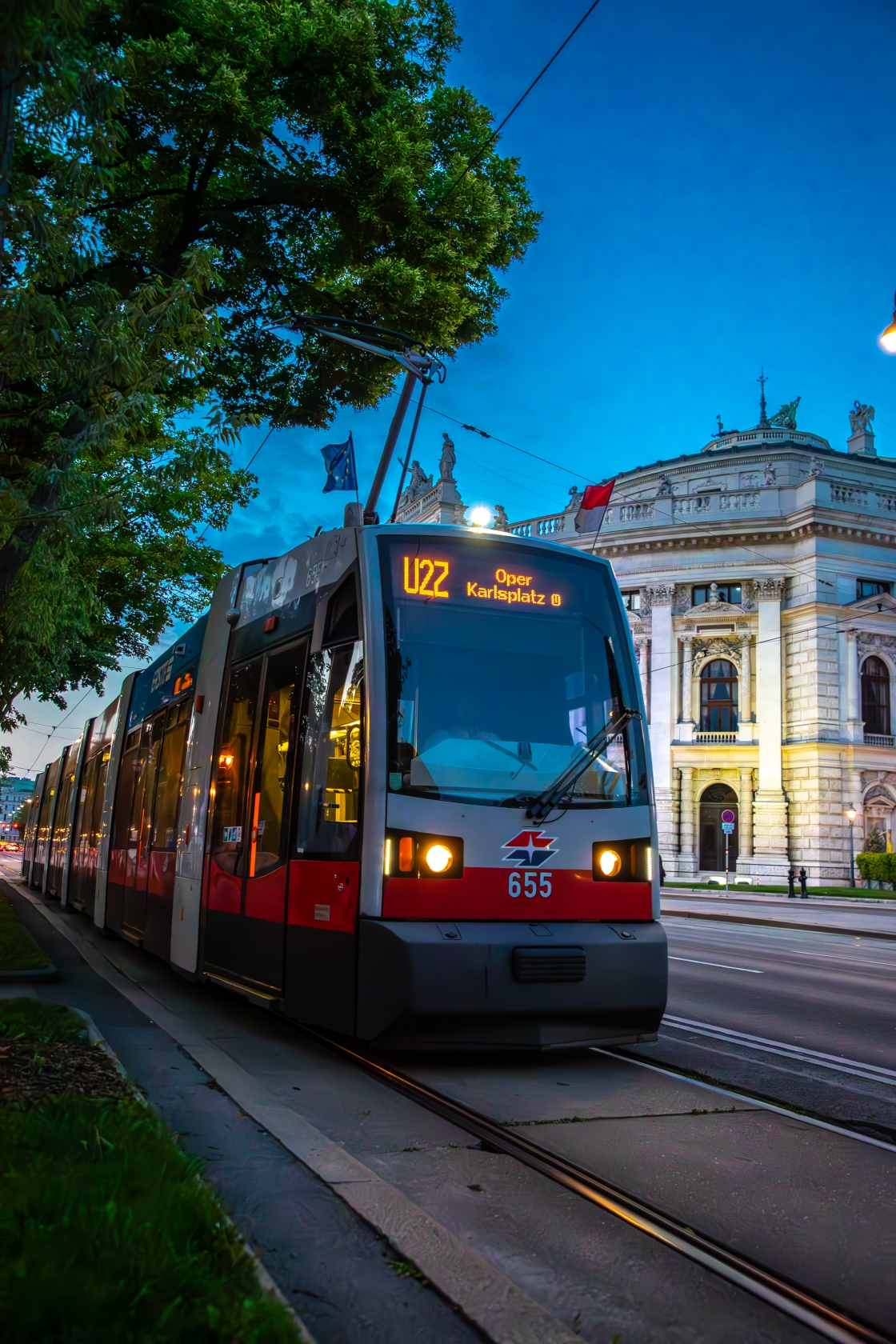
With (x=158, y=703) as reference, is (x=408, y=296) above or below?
above

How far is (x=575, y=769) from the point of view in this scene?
6.87 m

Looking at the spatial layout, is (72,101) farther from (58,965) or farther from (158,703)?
(58,965)

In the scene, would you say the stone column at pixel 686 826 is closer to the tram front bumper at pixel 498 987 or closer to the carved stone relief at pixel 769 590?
the carved stone relief at pixel 769 590

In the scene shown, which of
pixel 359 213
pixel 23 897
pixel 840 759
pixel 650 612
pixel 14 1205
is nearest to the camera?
pixel 14 1205

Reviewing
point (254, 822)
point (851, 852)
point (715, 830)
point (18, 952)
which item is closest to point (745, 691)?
point (715, 830)

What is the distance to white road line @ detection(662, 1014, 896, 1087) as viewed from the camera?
690 centimetres

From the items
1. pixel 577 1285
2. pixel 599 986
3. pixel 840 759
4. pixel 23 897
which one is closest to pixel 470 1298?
pixel 577 1285

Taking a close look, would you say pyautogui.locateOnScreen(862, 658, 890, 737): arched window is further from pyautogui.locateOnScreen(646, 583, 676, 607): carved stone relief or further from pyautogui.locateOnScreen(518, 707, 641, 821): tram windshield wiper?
pyautogui.locateOnScreen(518, 707, 641, 821): tram windshield wiper

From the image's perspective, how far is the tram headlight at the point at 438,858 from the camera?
6.30 meters

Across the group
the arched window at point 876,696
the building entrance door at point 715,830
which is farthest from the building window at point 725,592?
the building entrance door at point 715,830

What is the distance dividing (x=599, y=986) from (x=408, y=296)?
965 cm

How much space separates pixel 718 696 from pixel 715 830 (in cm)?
572

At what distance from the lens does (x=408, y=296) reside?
44.0ft

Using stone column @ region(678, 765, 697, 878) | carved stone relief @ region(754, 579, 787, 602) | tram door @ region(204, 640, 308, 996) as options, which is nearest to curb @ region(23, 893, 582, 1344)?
tram door @ region(204, 640, 308, 996)
